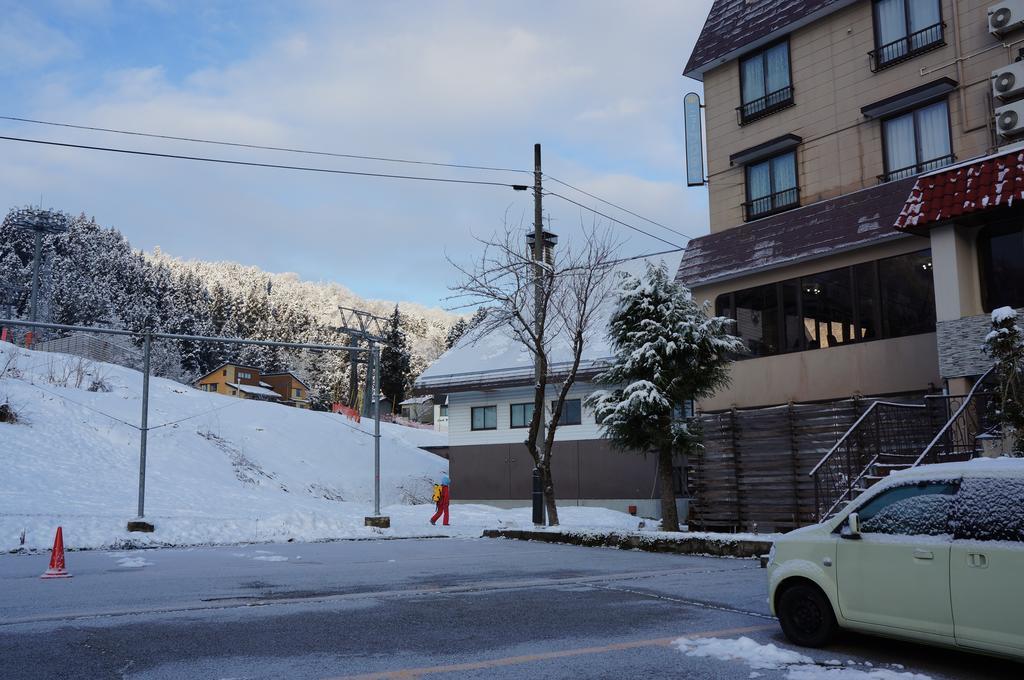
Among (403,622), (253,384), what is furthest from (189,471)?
(253,384)

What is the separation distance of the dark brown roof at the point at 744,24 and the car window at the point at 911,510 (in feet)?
55.8

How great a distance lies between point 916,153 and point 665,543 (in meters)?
10.6

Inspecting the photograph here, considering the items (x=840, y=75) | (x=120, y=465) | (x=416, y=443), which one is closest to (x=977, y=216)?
(x=840, y=75)

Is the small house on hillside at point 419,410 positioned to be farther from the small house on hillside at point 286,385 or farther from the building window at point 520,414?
the building window at point 520,414

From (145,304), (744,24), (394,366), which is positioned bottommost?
(394,366)

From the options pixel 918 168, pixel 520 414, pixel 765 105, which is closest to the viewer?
pixel 918 168

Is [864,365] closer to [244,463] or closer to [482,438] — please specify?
[482,438]

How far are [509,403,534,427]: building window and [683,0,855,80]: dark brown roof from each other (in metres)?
14.4

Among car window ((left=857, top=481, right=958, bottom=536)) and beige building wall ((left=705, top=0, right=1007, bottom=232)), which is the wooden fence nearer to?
beige building wall ((left=705, top=0, right=1007, bottom=232))

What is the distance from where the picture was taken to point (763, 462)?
61.0 ft

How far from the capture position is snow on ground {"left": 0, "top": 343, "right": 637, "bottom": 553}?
2181 cm

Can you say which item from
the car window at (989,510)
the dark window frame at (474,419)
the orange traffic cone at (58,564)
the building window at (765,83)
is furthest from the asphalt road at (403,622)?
the dark window frame at (474,419)

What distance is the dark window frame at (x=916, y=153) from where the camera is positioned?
1808 centimetres

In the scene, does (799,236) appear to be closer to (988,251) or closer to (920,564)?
(988,251)
